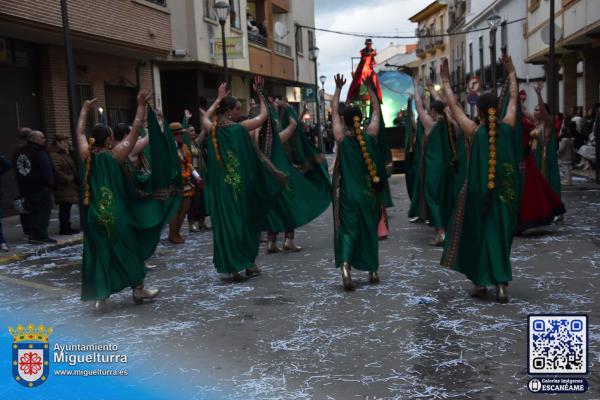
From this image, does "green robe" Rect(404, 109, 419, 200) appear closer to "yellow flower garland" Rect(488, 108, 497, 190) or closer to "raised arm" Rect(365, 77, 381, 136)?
"raised arm" Rect(365, 77, 381, 136)

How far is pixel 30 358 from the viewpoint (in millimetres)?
4227

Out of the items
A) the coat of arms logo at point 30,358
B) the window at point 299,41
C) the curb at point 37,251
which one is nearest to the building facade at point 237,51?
the window at point 299,41

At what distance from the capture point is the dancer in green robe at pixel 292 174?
877 centimetres

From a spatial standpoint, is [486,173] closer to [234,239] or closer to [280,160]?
[234,239]

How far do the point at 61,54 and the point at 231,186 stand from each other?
10134 millimetres

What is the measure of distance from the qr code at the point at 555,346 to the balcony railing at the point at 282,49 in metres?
27.3

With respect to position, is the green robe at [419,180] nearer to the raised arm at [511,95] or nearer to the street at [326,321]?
the street at [326,321]

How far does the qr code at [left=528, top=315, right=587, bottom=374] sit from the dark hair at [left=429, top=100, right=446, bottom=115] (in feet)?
16.9

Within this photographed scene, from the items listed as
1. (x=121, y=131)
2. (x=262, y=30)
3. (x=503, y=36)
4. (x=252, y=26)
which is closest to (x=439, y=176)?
(x=121, y=131)

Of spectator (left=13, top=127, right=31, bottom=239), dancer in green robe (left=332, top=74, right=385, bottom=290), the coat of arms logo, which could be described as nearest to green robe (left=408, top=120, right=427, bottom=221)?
dancer in green robe (left=332, top=74, right=385, bottom=290)

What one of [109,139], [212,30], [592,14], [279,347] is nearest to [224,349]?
[279,347]

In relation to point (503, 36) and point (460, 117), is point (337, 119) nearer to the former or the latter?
point (460, 117)

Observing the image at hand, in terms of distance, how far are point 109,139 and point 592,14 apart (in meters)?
14.7

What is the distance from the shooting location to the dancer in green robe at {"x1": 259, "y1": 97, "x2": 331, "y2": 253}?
877 cm
